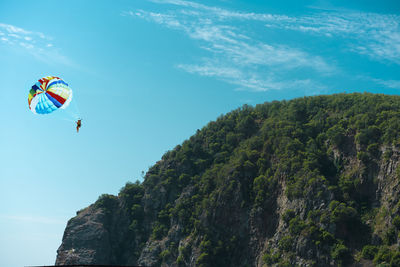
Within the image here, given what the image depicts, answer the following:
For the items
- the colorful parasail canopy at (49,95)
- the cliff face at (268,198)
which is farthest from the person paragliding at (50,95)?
the cliff face at (268,198)

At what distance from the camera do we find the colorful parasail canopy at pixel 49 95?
5631 centimetres

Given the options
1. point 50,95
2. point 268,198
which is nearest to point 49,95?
point 50,95

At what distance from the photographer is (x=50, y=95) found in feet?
187

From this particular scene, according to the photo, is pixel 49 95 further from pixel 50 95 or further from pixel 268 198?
pixel 268 198

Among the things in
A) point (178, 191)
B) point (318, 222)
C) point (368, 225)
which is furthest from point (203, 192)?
point (368, 225)

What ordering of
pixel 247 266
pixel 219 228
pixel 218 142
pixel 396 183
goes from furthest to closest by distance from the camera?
pixel 218 142
pixel 219 228
pixel 247 266
pixel 396 183

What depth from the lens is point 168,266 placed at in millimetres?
84812

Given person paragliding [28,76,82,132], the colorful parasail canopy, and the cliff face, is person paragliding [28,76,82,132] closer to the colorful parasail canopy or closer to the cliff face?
the colorful parasail canopy

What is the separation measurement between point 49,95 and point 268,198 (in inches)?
1679

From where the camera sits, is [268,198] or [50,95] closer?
[50,95]

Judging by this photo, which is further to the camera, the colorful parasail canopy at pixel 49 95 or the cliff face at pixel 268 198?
the cliff face at pixel 268 198

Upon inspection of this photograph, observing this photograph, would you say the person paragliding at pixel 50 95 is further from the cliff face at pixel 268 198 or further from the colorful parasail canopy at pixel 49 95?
the cliff face at pixel 268 198

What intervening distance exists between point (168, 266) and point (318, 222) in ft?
90.8

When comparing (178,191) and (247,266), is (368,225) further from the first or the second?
(178,191)
